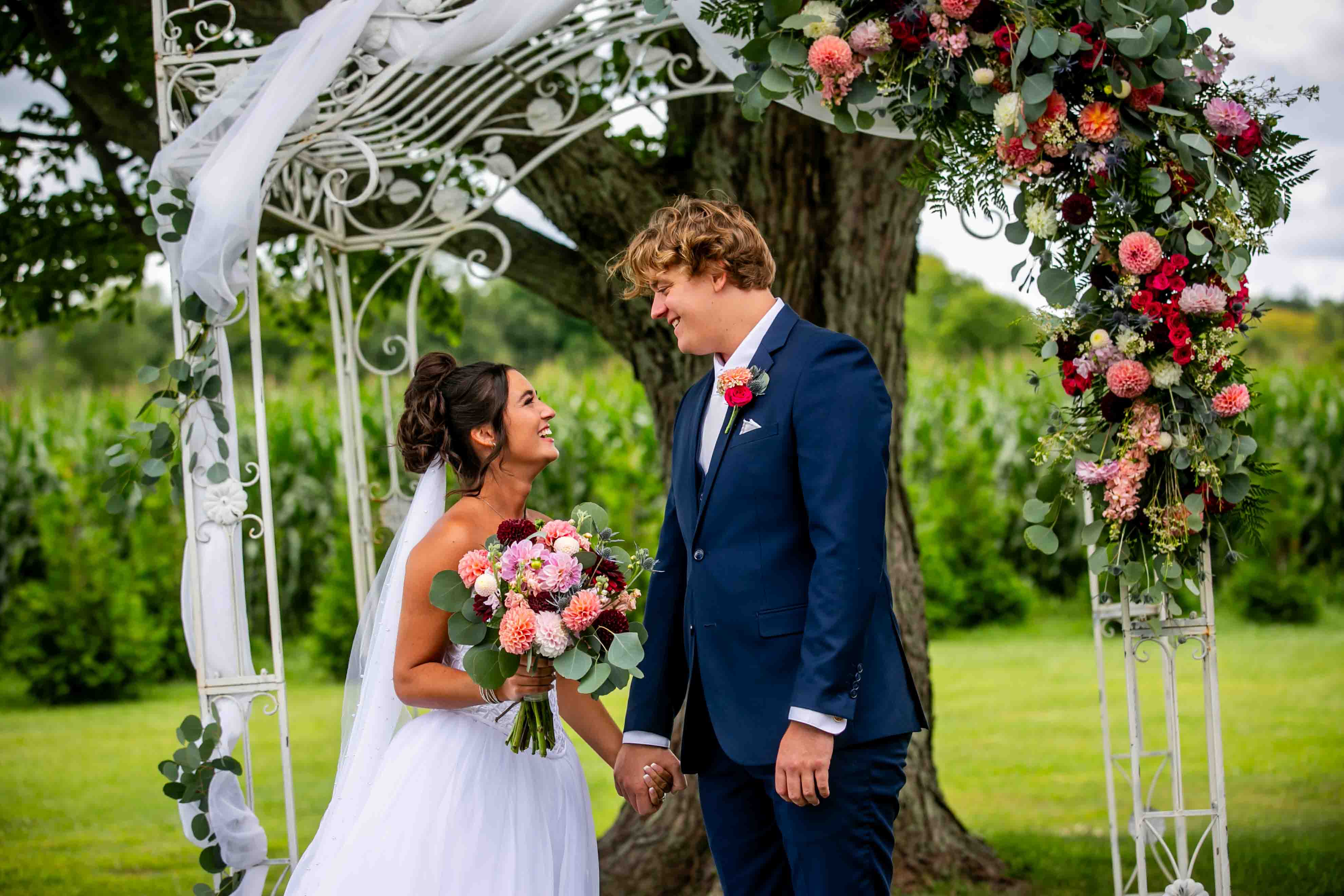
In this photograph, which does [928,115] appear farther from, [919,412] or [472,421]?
[919,412]

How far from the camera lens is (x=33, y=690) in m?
10.1

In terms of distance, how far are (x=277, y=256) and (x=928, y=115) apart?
411 centimetres

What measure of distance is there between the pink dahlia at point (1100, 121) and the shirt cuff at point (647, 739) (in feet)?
5.64

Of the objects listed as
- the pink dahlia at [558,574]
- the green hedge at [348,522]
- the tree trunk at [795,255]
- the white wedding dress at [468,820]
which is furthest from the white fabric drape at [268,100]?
the green hedge at [348,522]

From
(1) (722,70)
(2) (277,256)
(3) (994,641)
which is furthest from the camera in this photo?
(3) (994,641)

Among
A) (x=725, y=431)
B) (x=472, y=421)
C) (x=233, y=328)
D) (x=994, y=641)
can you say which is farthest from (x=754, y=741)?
(x=233, y=328)

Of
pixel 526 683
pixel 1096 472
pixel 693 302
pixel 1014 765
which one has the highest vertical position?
pixel 693 302

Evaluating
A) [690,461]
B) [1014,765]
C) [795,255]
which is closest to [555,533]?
[690,461]

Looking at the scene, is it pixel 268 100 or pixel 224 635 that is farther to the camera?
pixel 224 635

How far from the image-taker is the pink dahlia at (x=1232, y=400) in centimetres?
294

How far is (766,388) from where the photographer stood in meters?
2.66

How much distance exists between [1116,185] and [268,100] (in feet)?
7.20

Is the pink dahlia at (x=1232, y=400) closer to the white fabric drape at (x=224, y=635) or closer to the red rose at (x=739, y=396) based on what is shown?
the red rose at (x=739, y=396)

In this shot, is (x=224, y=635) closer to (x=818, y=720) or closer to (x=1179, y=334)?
(x=818, y=720)
